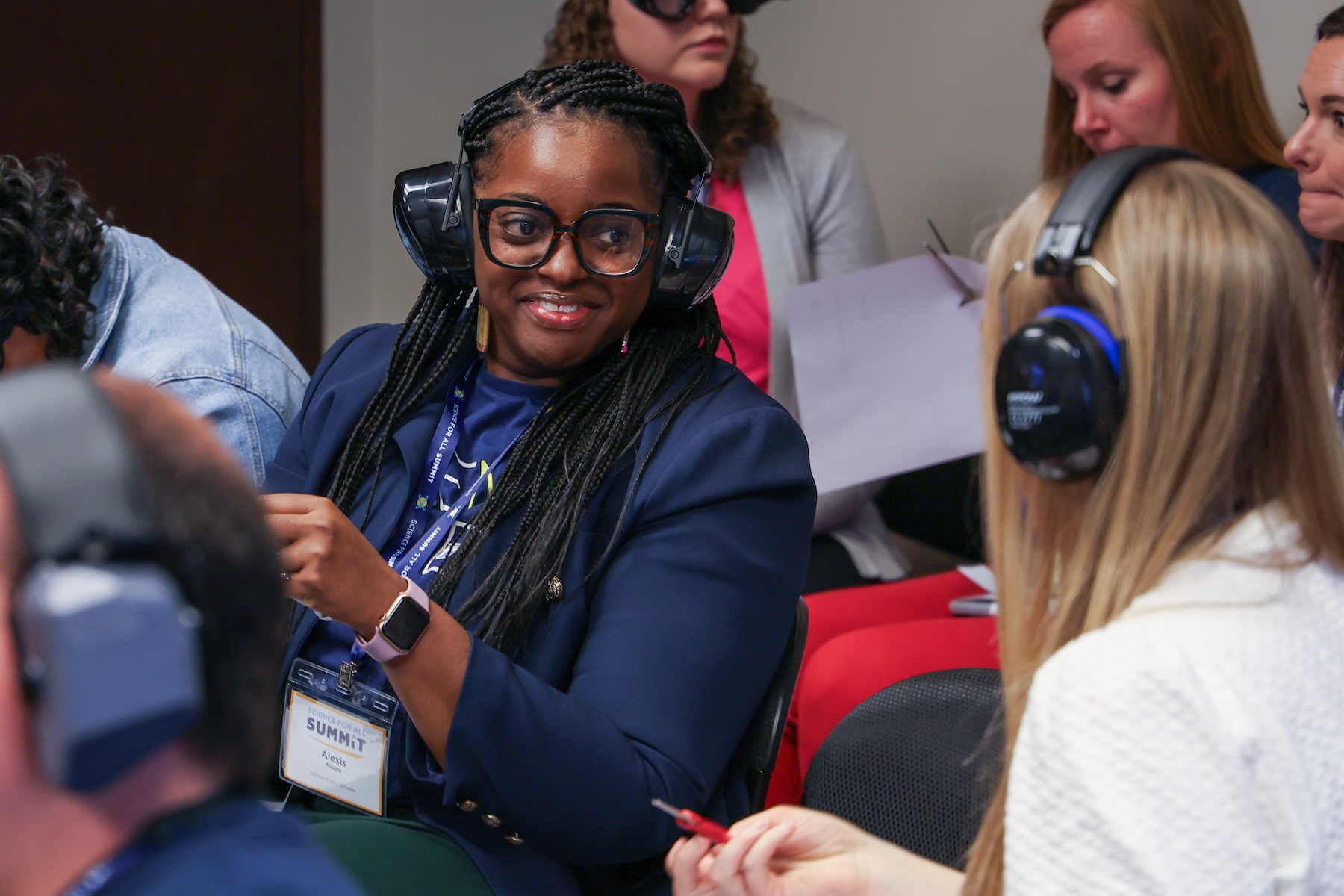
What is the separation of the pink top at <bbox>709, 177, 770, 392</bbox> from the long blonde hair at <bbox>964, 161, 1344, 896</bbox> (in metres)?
1.46

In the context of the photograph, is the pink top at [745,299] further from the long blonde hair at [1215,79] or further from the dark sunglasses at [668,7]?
the long blonde hair at [1215,79]

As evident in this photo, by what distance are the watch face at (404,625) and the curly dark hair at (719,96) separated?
54.4 inches

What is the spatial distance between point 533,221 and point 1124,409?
2.68 feet

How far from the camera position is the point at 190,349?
1.69 m

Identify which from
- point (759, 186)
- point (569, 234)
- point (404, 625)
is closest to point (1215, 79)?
point (759, 186)

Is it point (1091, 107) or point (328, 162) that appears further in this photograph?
point (328, 162)

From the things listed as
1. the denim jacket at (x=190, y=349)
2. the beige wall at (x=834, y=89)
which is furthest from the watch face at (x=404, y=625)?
the beige wall at (x=834, y=89)

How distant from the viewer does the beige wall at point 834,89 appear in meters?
3.08

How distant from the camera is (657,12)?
2307 millimetres

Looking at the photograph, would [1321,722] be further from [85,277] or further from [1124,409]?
[85,277]

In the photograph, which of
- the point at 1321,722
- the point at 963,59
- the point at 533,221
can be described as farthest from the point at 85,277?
the point at 963,59

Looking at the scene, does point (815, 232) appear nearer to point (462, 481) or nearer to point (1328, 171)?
point (1328, 171)

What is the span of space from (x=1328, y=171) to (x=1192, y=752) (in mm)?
1134

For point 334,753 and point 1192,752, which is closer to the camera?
point 1192,752
